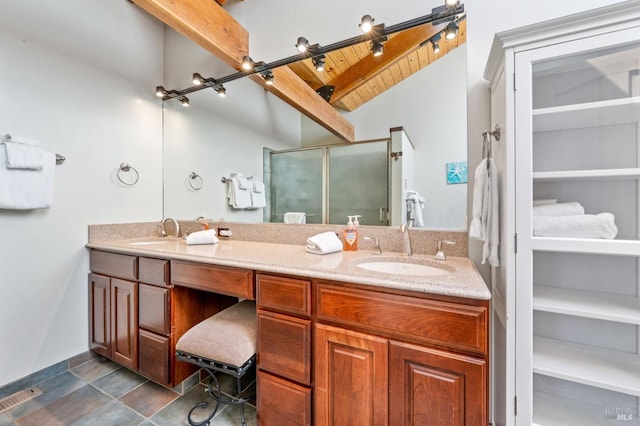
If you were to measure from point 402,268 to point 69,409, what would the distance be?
1966mm

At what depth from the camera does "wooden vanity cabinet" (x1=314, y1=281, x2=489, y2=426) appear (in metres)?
0.85

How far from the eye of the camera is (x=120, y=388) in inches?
64.5

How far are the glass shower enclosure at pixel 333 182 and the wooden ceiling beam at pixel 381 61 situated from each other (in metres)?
0.40

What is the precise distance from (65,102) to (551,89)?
2713 millimetres

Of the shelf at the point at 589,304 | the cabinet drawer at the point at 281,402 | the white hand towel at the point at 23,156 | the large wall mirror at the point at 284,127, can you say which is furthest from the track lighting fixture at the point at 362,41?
the cabinet drawer at the point at 281,402

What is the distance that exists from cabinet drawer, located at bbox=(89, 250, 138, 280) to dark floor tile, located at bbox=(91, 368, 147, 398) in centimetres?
66

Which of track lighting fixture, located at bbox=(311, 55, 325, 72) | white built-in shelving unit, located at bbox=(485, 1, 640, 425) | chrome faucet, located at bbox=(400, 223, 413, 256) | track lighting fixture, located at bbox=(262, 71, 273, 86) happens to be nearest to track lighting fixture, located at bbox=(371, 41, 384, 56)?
track lighting fixture, located at bbox=(311, 55, 325, 72)

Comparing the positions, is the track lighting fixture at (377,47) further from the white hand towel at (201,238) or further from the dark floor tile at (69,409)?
the dark floor tile at (69,409)

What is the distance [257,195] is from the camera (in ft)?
6.85

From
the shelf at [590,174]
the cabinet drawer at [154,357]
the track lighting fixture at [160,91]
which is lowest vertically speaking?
the cabinet drawer at [154,357]

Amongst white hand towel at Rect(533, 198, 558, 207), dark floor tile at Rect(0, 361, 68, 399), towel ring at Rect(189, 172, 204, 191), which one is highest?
towel ring at Rect(189, 172, 204, 191)

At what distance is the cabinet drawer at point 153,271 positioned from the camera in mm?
1498

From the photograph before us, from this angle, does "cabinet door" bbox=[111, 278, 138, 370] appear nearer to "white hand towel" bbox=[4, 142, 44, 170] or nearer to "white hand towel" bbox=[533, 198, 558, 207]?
"white hand towel" bbox=[4, 142, 44, 170]

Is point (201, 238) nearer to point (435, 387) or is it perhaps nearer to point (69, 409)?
point (69, 409)
